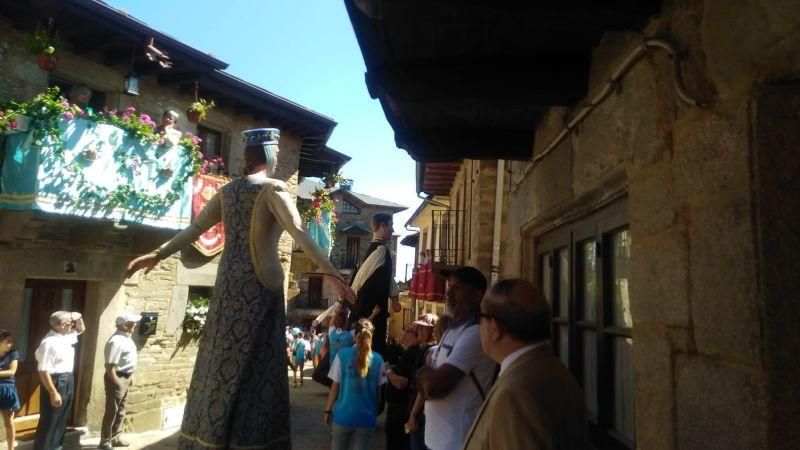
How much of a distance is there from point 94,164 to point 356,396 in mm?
5627

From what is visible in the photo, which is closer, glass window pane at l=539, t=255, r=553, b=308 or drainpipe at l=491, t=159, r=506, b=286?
glass window pane at l=539, t=255, r=553, b=308

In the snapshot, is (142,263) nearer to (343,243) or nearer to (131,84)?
(131,84)

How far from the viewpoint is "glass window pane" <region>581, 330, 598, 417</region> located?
9.45 feet

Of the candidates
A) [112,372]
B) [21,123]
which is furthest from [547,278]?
[21,123]

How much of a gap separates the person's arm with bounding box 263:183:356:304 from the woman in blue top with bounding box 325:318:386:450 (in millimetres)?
2176

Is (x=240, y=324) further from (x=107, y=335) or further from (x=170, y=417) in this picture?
(x=170, y=417)

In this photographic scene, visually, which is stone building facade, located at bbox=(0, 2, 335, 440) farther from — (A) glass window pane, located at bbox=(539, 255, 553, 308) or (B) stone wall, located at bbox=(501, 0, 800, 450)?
(B) stone wall, located at bbox=(501, 0, 800, 450)

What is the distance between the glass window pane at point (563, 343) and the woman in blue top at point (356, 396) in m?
1.61

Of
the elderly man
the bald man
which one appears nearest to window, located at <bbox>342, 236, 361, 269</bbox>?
the elderly man

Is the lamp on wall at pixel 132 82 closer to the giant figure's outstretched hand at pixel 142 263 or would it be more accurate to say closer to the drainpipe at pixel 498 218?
the drainpipe at pixel 498 218

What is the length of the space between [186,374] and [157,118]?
4.85 meters

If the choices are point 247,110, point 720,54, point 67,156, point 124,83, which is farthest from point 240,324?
point 247,110

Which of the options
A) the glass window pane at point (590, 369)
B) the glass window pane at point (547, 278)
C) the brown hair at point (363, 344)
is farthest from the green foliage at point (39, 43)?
the glass window pane at point (590, 369)

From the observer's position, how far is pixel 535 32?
241 cm
